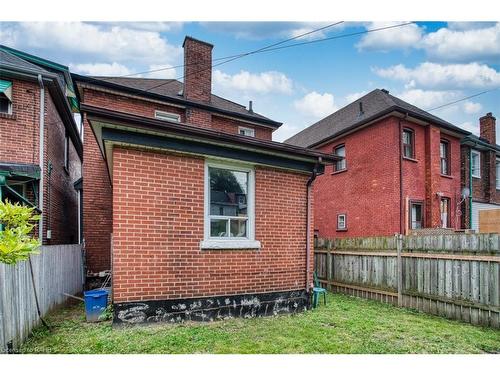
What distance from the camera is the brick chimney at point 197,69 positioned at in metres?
13.1

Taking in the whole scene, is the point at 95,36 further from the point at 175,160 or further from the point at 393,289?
the point at 393,289

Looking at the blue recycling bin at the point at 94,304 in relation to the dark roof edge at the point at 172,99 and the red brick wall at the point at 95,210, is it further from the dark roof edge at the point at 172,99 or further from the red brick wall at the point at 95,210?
the dark roof edge at the point at 172,99

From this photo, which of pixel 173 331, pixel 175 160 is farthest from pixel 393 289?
pixel 175 160

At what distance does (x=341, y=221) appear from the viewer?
1584 centimetres

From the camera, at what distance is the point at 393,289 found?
8219mm

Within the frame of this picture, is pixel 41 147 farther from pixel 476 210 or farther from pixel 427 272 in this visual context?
pixel 476 210

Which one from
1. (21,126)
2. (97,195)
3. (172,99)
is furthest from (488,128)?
(21,126)

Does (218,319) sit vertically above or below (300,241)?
below

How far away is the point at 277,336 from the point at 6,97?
978 centimetres

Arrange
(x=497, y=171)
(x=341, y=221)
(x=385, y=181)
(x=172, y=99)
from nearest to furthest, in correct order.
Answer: (x=172, y=99) → (x=385, y=181) → (x=341, y=221) → (x=497, y=171)

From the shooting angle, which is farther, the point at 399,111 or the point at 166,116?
the point at 399,111

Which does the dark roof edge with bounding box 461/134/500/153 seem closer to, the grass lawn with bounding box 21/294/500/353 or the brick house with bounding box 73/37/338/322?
the brick house with bounding box 73/37/338/322

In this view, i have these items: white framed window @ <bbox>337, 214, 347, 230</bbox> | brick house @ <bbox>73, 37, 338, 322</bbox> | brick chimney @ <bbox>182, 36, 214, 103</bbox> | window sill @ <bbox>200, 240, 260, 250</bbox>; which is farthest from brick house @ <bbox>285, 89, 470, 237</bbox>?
window sill @ <bbox>200, 240, 260, 250</bbox>

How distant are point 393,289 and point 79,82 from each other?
1179cm
